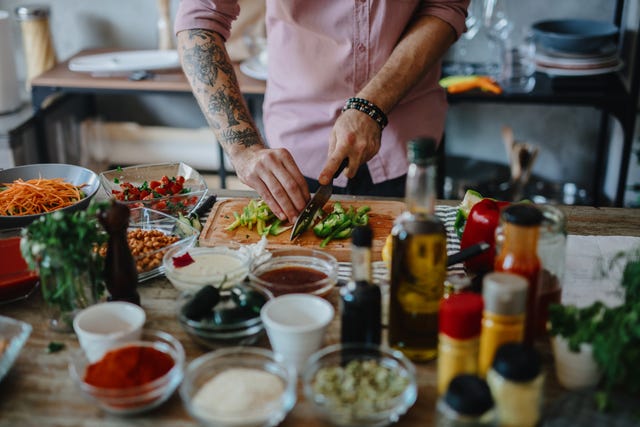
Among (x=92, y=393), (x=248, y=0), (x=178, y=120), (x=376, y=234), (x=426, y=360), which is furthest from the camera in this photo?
(x=178, y=120)

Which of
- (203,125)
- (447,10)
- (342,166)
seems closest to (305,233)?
(342,166)

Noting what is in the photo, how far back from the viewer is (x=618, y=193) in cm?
317

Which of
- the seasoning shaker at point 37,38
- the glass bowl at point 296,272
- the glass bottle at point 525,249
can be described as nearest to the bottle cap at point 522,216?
the glass bottle at point 525,249

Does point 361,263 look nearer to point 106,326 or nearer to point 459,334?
point 459,334

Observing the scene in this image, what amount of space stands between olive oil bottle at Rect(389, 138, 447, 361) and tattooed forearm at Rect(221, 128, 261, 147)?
0.81 metres

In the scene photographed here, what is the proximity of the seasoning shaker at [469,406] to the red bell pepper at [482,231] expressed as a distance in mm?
530

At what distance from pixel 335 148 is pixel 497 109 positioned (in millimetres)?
2214

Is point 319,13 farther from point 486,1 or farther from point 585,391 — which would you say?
point 486,1

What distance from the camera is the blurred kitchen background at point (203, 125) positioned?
363cm

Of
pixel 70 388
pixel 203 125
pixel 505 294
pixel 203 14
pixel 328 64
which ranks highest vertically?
pixel 203 14

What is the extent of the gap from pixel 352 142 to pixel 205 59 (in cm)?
53

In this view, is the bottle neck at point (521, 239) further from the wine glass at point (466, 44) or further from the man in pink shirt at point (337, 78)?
the wine glass at point (466, 44)

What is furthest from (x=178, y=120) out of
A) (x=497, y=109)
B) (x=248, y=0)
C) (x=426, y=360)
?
(x=426, y=360)

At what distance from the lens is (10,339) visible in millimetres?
1280
